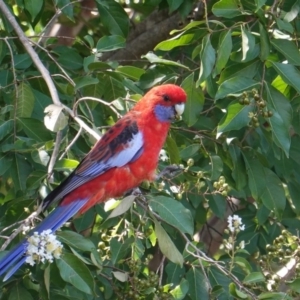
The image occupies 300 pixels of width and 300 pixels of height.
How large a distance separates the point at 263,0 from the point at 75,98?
2.96 feet

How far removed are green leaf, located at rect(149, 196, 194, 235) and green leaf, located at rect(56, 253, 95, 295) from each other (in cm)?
37

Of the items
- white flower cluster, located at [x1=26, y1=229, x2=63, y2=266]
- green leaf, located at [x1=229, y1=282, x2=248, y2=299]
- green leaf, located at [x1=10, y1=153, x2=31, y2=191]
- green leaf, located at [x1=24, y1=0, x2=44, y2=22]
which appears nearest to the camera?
white flower cluster, located at [x1=26, y1=229, x2=63, y2=266]

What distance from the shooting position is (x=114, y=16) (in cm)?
406

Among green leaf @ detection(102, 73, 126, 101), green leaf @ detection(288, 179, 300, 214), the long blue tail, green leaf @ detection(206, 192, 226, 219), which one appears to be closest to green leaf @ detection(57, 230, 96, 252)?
the long blue tail

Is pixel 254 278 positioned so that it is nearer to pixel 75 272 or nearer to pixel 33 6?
pixel 75 272

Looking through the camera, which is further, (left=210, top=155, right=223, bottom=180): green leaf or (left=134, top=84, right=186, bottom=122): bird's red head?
(left=134, top=84, right=186, bottom=122): bird's red head

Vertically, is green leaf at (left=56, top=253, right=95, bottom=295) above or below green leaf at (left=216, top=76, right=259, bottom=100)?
below

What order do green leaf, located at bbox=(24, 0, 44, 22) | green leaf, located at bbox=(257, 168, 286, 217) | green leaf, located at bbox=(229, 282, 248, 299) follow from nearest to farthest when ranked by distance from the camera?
green leaf, located at bbox=(229, 282, 248, 299) < green leaf, located at bbox=(24, 0, 44, 22) < green leaf, located at bbox=(257, 168, 286, 217)

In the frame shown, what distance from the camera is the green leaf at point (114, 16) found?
4.04 m

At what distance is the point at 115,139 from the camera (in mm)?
3518

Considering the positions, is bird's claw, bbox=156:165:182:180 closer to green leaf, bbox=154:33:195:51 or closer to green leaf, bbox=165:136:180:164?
green leaf, bbox=165:136:180:164

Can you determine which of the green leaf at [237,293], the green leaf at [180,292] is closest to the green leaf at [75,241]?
the green leaf at [180,292]

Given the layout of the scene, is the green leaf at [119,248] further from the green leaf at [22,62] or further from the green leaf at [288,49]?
the green leaf at [22,62]

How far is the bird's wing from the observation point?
3.35 m
